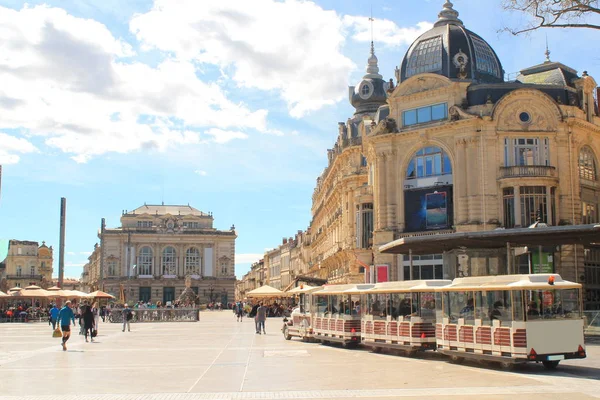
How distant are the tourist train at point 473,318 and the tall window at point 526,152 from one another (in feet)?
64.0

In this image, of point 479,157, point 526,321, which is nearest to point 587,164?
point 479,157

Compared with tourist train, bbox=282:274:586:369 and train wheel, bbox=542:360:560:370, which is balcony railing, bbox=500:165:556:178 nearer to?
tourist train, bbox=282:274:586:369

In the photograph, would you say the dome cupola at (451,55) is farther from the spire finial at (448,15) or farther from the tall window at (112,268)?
Answer: the tall window at (112,268)

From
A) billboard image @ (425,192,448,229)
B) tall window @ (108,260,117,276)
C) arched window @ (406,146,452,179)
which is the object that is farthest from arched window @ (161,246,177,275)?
billboard image @ (425,192,448,229)

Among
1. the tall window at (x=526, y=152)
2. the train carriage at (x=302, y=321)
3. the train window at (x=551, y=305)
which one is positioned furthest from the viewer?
the tall window at (x=526, y=152)

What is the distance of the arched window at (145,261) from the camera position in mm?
130250

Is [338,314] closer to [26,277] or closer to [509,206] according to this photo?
[509,206]

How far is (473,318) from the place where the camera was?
21.2 metres

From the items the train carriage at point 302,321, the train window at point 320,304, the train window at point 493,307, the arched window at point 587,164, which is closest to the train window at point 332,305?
the train window at point 320,304

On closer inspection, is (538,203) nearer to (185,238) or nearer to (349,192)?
(349,192)

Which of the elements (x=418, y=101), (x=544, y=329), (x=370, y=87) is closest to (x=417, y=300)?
(x=544, y=329)

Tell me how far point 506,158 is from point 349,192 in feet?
65.3

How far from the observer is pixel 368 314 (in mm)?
26938

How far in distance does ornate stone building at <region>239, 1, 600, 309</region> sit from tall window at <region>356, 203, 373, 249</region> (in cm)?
287
